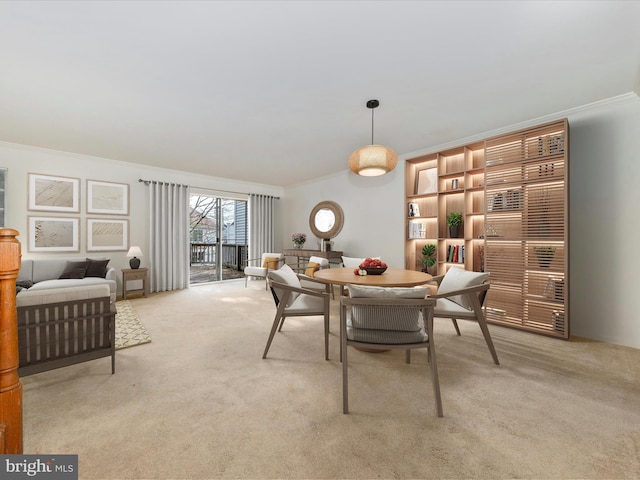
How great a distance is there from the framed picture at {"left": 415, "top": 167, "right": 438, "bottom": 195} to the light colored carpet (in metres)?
2.49

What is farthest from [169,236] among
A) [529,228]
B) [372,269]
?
[529,228]

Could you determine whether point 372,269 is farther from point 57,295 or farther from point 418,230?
point 57,295

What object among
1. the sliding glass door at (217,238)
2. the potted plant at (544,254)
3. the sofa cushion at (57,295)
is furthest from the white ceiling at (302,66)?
the sliding glass door at (217,238)

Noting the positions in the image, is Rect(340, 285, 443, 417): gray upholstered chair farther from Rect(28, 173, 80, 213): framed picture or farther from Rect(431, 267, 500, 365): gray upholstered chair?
Rect(28, 173, 80, 213): framed picture

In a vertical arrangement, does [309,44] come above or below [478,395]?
above

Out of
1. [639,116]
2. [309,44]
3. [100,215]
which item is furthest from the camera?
[100,215]

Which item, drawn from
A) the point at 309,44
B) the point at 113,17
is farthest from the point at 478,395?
the point at 113,17

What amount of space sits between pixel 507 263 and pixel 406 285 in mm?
1870

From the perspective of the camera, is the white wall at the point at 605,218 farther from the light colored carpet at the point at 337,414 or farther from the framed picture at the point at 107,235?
the framed picture at the point at 107,235

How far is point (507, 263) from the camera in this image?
11.1ft

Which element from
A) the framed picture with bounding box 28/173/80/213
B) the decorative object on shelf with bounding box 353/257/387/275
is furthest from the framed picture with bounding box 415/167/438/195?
the framed picture with bounding box 28/173/80/213

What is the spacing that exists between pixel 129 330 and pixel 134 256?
211 cm

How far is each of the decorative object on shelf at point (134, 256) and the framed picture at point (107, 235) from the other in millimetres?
422

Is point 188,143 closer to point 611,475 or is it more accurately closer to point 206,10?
point 206,10
